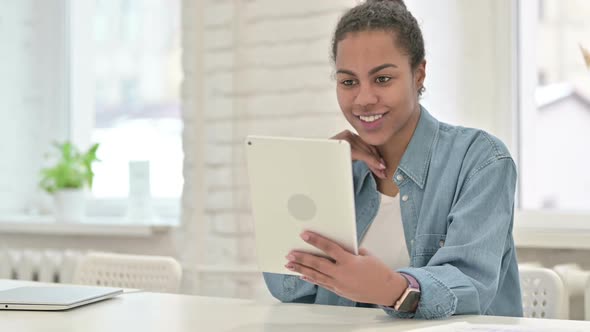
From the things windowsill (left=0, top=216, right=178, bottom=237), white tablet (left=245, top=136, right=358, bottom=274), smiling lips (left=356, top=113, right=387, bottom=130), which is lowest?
windowsill (left=0, top=216, right=178, bottom=237)

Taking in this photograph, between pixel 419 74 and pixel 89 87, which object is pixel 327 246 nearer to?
pixel 419 74

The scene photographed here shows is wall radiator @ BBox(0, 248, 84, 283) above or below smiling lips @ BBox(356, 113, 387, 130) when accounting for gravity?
below

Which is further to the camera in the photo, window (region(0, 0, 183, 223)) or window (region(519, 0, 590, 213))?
window (region(0, 0, 183, 223))

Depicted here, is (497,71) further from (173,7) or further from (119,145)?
(119,145)

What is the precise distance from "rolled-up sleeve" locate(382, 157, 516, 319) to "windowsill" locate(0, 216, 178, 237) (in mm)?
1645

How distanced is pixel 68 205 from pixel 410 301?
7.19 ft

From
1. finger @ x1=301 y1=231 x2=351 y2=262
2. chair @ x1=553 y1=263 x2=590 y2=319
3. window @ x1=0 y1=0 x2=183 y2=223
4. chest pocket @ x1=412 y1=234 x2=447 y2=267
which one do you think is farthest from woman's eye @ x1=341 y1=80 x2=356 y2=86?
window @ x1=0 y1=0 x2=183 y2=223

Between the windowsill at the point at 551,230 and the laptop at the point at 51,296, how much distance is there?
121cm

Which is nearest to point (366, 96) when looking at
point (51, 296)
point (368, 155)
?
point (368, 155)

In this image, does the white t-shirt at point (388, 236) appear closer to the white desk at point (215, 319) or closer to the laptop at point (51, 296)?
the white desk at point (215, 319)

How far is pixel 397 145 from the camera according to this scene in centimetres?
187

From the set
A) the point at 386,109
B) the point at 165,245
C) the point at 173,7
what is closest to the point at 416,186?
the point at 386,109

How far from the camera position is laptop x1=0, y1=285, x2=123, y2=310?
1.69m

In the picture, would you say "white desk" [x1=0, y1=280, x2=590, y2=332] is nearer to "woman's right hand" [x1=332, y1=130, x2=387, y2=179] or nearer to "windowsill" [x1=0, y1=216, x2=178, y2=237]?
"woman's right hand" [x1=332, y1=130, x2=387, y2=179]
